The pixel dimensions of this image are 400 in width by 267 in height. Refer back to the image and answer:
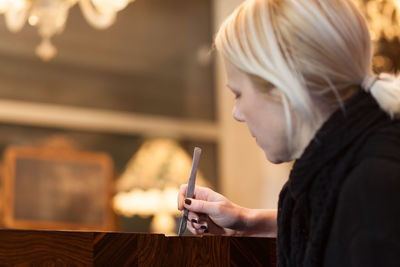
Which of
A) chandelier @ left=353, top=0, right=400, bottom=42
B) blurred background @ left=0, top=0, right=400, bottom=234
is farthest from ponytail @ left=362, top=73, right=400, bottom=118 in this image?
blurred background @ left=0, top=0, right=400, bottom=234

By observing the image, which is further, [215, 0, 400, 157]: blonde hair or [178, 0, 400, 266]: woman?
[215, 0, 400, 157]: blonde hair

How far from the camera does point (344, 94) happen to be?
51.6 inches

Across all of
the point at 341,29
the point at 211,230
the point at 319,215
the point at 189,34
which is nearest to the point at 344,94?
the point at 341,29

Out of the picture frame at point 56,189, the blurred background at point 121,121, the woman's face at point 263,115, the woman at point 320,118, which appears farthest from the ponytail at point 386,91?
the picture frame at point 56,189

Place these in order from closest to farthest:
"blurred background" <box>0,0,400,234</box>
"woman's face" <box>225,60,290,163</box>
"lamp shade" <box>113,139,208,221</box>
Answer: "woman's face" <box>225,60,290,163</box> → "blurred background" <box>0,0,400,234</box> → "lamp shade" <box>113,139,208,221</box>

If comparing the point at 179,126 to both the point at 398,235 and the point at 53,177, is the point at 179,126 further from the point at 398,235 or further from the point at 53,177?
the point at 398,235

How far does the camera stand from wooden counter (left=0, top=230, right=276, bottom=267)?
1.16 meters

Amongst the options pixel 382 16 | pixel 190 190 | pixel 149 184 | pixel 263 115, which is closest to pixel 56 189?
pixel 149 184

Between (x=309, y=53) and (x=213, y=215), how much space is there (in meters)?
0.47

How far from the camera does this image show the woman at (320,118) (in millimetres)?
1144

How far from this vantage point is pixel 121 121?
29.4 ft

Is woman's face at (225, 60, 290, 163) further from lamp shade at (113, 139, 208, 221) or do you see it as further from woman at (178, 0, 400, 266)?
lamp shade at (113, 139, 208, 221)

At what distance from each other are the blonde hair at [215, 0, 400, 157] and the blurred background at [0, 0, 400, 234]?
6718 millimetres

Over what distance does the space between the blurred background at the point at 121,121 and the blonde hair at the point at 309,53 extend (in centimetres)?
672
